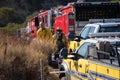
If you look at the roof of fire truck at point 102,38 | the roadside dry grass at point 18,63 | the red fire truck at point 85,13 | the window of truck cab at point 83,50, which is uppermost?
the red fire truck at point 85,13

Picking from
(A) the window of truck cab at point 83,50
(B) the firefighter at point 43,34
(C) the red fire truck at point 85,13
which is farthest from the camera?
(C) the red fire truck at point 85,13

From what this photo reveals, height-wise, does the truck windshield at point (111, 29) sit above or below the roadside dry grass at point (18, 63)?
above

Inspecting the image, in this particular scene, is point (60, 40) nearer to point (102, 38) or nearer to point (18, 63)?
point (18, 63)

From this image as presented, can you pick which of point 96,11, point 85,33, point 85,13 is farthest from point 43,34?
point 85,33

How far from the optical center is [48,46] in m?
17.9

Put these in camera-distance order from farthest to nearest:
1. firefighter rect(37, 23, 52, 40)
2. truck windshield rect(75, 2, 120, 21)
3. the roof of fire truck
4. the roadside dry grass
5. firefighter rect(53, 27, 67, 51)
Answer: truck windshield rect(75, 2, 120, 21)
firefighter rect(37, 23, 52, 40)
firefighter rect(53, 27, 67, 51)
the roadside dry grass
the roof of fire truck

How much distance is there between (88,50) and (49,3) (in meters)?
68.0

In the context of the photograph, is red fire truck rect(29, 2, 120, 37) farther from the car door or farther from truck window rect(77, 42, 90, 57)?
the car door

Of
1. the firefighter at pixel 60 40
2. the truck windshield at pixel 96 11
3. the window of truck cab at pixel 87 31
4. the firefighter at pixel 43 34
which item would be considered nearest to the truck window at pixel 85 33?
the window of truck cab at pixel 87 31

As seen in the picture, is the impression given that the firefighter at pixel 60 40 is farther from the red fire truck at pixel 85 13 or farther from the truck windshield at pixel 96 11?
the truck windshield at pixel 96 11

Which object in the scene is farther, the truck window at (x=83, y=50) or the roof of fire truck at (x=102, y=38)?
the truck window at (x=83, y=50)

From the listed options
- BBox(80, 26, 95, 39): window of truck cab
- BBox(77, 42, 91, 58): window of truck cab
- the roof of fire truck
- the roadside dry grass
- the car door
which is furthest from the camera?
BBox(80, 26, 95, 39): window of truck cab

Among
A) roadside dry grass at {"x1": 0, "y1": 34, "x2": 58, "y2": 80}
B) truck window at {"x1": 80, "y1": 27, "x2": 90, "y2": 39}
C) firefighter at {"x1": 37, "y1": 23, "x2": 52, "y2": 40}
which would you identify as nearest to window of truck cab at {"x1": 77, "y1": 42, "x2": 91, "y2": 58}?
roadside dry grass at {"x1": 0, "y1": 34, "x2": 58, "y2": 80}

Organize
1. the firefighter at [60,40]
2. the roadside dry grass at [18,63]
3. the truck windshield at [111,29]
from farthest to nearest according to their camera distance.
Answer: the firefighter at [60,40]
the truck windshield at [111,29]
the roadside dry grass at [18,63]
